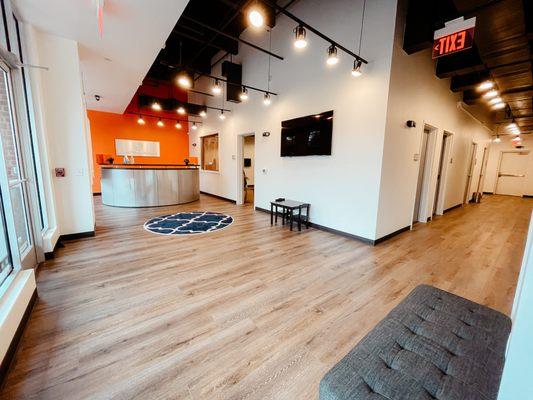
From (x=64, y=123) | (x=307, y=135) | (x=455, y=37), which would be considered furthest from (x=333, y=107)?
(x=64, y=123)

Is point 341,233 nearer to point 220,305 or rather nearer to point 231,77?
point 220,305

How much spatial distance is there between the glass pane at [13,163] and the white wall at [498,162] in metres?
17.5

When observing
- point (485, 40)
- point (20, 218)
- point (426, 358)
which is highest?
point (485, 40)

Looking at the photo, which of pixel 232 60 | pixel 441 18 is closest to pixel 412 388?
pixel 441 18

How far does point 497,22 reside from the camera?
3697 millimetres

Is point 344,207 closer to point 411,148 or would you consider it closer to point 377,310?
point 411,148

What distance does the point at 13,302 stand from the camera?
172 cm

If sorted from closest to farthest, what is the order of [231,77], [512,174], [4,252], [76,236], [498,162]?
[4,252] → [76,236] → [231,77] → [512,174] → [498,162]

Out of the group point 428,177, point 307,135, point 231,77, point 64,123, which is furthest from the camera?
point 231,77

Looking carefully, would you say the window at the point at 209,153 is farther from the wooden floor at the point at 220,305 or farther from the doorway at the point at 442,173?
the doorway at the point at 442,173

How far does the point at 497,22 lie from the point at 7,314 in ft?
23.2

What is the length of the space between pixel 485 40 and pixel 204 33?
19.6ft

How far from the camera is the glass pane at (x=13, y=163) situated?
8.21 feet

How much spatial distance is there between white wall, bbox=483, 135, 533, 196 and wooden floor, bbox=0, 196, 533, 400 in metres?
10.8
